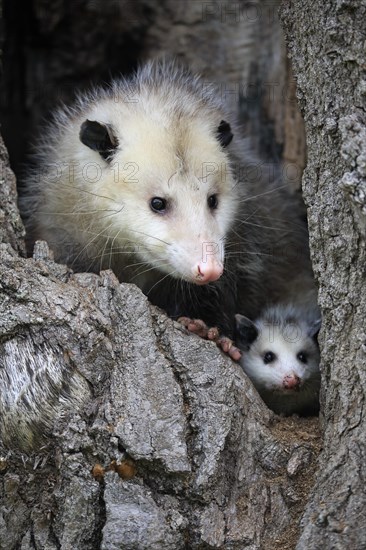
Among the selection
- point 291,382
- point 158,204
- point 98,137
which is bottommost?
point 291,382

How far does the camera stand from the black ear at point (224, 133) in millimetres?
2758

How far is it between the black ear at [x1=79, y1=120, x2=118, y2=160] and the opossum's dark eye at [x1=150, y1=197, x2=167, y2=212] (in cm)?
27

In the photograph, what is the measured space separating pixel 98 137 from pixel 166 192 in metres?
0.35

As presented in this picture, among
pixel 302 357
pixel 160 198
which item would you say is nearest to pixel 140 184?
pixel 160 198

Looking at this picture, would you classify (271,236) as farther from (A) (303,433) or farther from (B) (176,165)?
(A) (303,433)

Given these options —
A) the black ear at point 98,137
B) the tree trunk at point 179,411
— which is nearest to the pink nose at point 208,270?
the tree trunk at point 179,411

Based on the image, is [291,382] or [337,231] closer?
[337,231]

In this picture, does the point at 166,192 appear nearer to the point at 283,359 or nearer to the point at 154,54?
the point at 283,359

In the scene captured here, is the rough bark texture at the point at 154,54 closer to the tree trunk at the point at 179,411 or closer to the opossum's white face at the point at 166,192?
the opossum's white face at the point at 166,192

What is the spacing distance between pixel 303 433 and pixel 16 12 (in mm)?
2808

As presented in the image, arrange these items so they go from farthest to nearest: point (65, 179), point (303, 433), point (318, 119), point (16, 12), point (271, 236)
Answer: point (16, 12) < point (271, 236) < point (65, 179) < point (303, 433) < point (318, 119)

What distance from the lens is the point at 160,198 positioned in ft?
8.16

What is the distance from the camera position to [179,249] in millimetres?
2383

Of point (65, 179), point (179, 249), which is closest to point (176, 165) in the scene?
point (179, 249)
